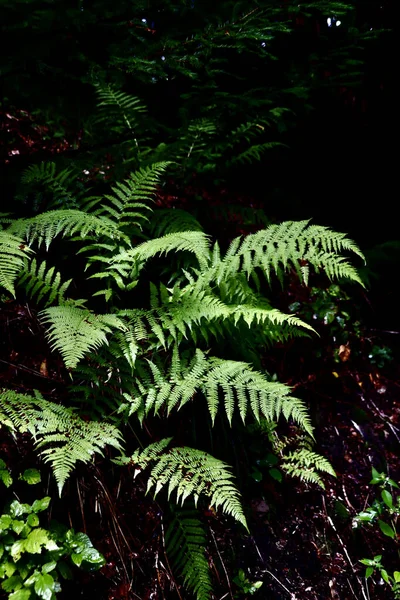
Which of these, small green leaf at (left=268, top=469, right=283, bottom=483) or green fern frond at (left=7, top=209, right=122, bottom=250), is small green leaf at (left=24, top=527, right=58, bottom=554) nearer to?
small green leaf at (left=268, top=469, right=283, bottom=483)

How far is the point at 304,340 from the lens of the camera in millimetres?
3607

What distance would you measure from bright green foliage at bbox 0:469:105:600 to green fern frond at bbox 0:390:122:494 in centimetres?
21

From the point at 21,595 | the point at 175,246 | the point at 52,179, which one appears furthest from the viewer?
the point at 52,179

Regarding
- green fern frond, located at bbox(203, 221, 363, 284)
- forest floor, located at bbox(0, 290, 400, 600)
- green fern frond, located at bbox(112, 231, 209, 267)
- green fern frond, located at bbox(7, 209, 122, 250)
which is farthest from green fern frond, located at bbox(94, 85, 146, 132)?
forest floor, located at bbox(0, 290, 400, 600)

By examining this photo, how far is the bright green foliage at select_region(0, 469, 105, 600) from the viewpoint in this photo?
1655mm

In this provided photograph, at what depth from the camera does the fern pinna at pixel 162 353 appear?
79.5 inches

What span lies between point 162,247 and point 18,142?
7.99 ft

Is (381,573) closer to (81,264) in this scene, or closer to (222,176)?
(81,264)

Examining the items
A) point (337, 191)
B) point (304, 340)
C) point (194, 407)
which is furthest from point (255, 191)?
point (194, 407)

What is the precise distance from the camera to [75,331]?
2.05m

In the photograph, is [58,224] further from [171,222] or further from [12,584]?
[12,584]

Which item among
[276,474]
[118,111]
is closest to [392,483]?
[276,474]

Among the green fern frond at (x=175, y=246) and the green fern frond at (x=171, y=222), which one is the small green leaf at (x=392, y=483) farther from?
the green fern frond at (x=171, y=222)

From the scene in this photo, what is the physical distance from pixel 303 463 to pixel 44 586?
5.60ft
